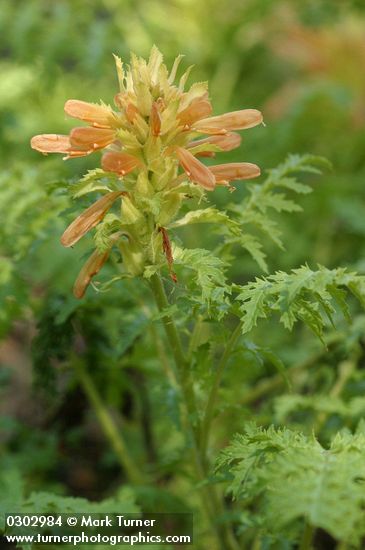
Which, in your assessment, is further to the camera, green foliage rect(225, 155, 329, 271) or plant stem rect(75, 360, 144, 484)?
plant stem rect(75, 360, 144, 484)

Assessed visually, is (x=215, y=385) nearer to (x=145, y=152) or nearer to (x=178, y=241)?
(x=178, y=241)

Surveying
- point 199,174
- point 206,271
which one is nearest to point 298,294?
point 206,271

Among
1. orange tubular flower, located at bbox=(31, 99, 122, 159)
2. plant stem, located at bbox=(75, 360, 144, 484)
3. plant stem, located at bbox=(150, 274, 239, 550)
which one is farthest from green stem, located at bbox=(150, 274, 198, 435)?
plant stem, located at bbox=(75, 360, 144, 484)

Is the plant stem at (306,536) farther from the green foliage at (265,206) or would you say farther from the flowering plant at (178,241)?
the green foliage at (265,206)

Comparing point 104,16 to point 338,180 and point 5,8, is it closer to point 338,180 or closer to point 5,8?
point 5,8

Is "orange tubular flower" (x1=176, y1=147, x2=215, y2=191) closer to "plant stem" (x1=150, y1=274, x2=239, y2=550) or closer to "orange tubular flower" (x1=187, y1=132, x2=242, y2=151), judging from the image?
"orange tubular flower" (x1=187, y1=132, x2=242, y2=151)
